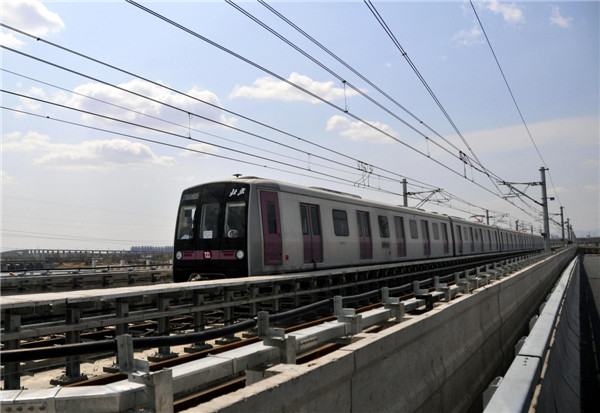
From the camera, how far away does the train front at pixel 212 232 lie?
11.1 metres

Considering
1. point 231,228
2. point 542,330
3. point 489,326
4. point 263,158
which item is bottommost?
point 489,326

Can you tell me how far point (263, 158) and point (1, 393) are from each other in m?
13.0

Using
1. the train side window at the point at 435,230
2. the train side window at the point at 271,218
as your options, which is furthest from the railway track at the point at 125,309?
the train side window at the point at 435,230

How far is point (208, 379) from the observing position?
3957mm

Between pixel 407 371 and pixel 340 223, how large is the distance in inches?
317

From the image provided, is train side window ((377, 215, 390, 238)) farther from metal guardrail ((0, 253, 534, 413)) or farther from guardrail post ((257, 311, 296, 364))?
guardrail post ((257, 311, 296, 364))

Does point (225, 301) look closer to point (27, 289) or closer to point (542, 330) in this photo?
point (542, 330)

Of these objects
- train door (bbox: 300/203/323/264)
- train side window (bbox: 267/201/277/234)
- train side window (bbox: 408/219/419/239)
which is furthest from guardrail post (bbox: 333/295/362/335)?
train side window (bbox: 408/219/419/239)

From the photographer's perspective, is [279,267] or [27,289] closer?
[279,267]

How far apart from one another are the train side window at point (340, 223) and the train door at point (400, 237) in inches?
174

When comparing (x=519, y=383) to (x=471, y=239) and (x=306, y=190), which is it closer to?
(x=306, y=190)

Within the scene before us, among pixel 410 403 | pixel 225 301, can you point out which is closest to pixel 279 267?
pixel 225 301

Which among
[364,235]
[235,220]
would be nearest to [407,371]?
[235,220]

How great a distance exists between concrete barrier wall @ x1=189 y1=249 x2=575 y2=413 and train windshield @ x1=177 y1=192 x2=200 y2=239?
6493 mm
